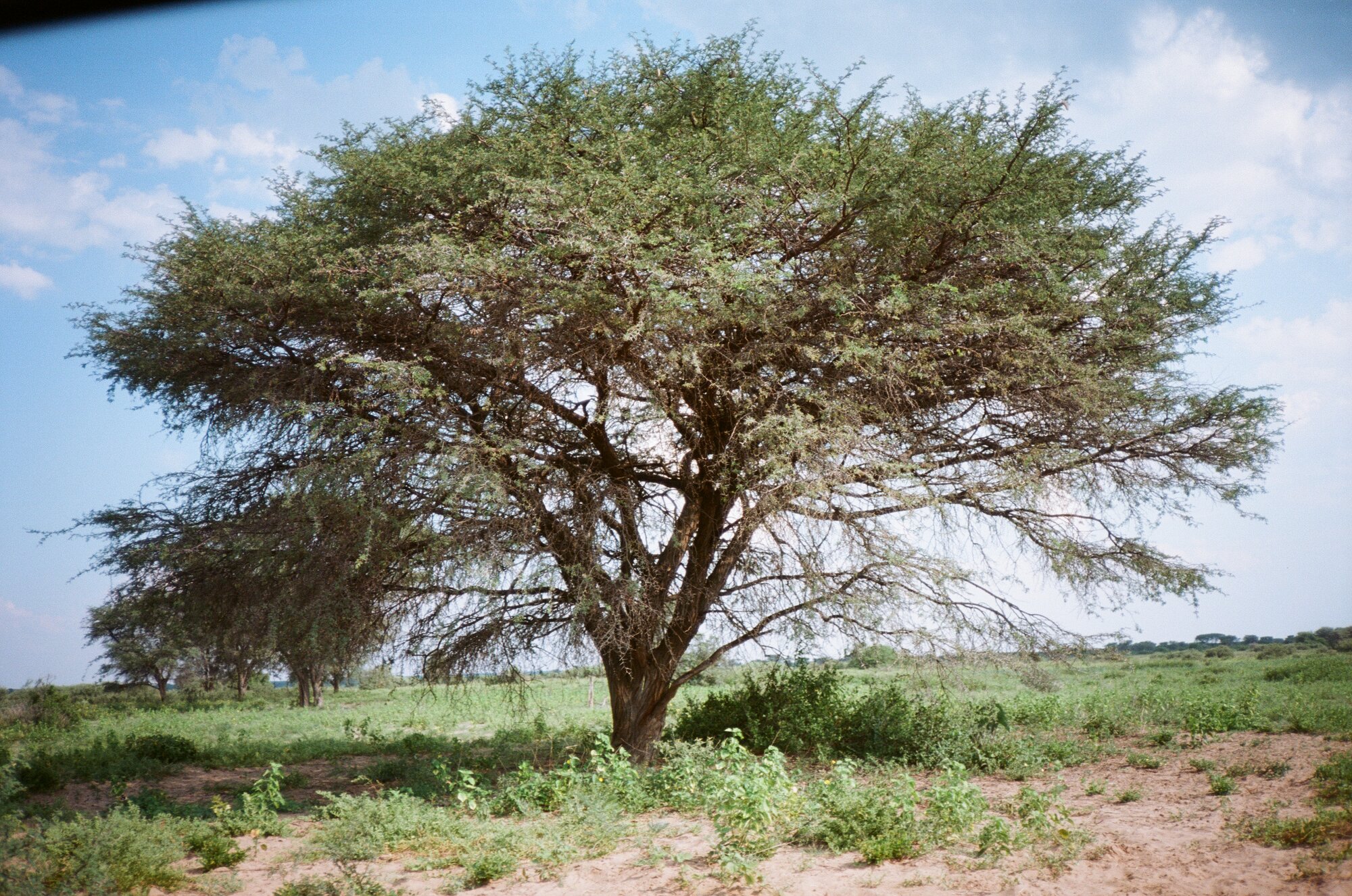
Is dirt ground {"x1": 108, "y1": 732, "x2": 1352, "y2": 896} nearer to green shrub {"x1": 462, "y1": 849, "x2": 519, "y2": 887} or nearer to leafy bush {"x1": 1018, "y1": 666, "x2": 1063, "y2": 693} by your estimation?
green shrub {"x1": 462, "y1": 849, "x2": 519, "y2": 887}

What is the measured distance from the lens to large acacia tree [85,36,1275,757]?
29.5ft

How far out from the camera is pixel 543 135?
10148mm

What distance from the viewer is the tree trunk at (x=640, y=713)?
10516 millimetres

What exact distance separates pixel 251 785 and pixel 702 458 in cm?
714

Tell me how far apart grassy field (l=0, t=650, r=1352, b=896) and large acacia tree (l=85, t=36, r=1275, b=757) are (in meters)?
1.62

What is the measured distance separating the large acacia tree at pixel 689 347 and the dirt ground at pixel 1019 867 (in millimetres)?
2671

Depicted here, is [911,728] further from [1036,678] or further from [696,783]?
[696,783]

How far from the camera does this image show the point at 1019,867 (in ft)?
18.1

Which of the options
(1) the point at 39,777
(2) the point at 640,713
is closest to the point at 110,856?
(1) the point at 39,777

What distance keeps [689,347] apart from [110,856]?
6.38 m

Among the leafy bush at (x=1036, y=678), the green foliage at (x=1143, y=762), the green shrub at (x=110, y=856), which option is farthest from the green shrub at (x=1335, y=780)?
the green shrub at (x=110, y=856)

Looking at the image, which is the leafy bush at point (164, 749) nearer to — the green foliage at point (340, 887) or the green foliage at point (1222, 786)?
the green foliage at point (340, 887)

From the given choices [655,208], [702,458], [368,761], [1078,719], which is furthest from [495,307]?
[1078,719]

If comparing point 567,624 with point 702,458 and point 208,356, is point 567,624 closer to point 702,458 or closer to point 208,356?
point 702,458
